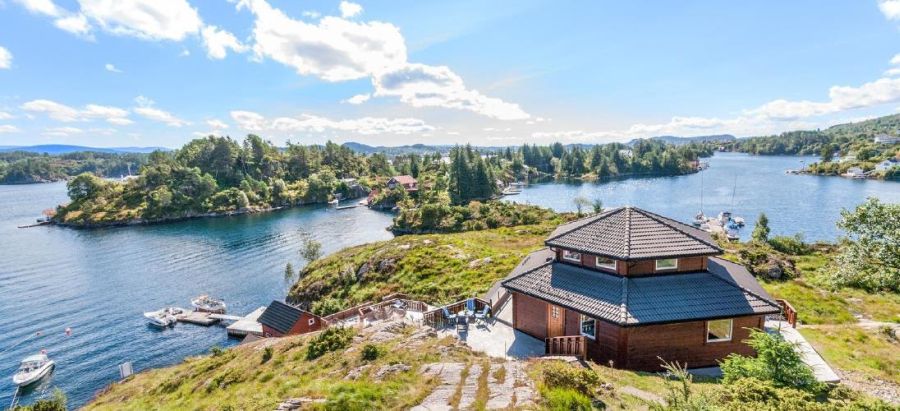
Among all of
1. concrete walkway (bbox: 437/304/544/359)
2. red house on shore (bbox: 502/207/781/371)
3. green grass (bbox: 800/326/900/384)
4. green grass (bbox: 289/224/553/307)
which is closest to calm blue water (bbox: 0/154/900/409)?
green grass (bbox: 289/224/553/307)

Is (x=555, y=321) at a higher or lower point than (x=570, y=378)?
lower

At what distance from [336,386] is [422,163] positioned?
5431 inches

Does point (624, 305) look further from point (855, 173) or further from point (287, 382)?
point (855, 173)

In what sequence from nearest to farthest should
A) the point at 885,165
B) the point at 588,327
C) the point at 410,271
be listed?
the point at 588,327
the point at 410,271
the point at 885,165

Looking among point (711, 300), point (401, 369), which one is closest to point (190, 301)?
point (401, 369)

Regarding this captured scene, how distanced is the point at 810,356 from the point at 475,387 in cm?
1314

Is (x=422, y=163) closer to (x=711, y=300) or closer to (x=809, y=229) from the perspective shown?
(x=809, y=229)

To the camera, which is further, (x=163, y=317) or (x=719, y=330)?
(x=163, y=317)

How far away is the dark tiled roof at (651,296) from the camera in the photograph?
13.8 m

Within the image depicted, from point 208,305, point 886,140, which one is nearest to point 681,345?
point 208,305

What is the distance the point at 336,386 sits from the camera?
10.8 meters

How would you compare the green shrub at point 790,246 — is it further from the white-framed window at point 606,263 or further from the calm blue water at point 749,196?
the white-framed window at point 606,263

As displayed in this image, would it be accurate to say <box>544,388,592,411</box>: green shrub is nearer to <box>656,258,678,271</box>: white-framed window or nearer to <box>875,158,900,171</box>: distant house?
<box>656,258,678,271</box>: white-framed window

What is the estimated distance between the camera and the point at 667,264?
15.6 m
